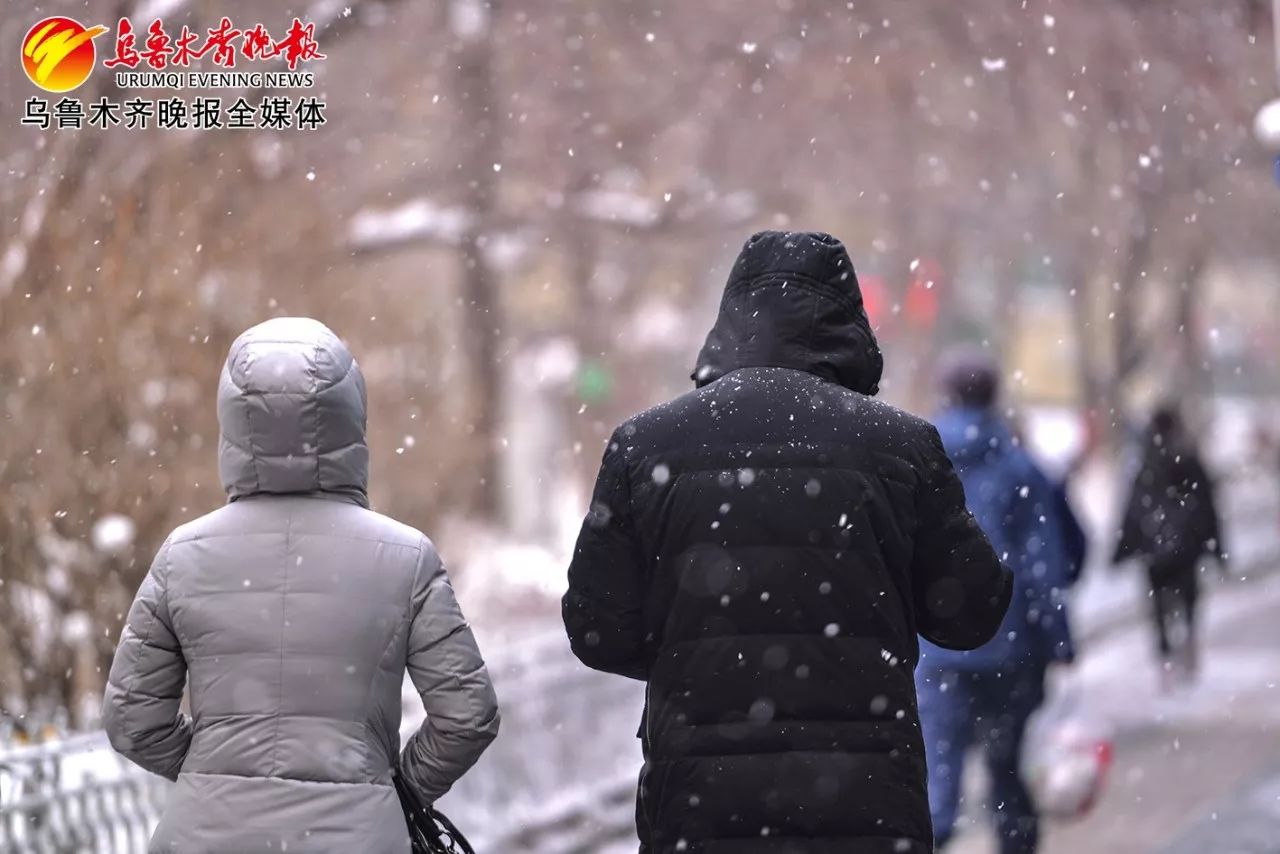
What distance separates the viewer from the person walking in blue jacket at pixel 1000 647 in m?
5.75

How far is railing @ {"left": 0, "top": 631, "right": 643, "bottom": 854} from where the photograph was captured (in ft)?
19.2

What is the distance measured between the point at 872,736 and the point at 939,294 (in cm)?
2395

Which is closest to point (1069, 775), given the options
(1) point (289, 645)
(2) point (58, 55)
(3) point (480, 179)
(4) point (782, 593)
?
(4) point (782, 593)

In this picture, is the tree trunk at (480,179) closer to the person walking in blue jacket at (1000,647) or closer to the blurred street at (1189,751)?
the blurred street at (1189,751)

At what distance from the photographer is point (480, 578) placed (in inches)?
511

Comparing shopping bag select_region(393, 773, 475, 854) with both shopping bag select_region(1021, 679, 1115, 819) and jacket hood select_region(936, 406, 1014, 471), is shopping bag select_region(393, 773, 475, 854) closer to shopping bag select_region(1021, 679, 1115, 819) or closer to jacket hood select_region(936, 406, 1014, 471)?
jacket hood select_region(936, 406, 1014, 471)

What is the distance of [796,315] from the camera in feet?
10.8

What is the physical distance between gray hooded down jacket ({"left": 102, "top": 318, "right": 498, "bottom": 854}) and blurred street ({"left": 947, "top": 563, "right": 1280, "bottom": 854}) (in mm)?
4754

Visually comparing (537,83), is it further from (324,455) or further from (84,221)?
(324,455)

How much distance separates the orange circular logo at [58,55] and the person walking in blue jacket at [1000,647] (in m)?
5.42

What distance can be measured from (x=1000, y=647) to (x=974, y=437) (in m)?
0.69

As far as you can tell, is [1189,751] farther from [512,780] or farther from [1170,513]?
[512,780]

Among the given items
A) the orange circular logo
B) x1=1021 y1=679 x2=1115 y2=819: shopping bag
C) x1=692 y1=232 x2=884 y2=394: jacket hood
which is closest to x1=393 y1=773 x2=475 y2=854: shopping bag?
x1=692 y1=232 x2=884 y2=394: jacket hood

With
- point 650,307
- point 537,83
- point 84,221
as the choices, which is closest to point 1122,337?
point 650,307
